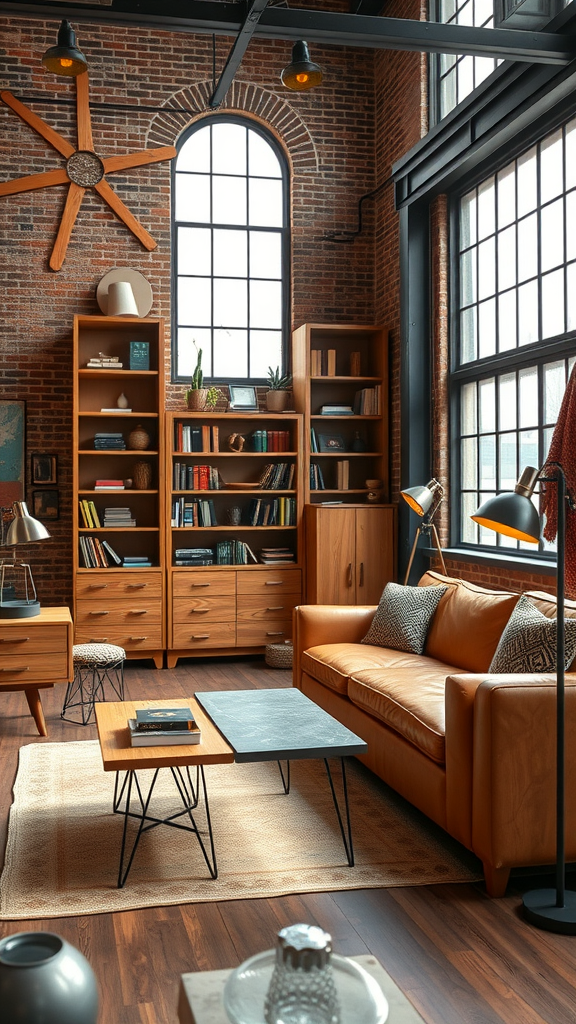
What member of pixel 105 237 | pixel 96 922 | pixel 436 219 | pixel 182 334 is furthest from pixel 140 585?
pixel 96 922

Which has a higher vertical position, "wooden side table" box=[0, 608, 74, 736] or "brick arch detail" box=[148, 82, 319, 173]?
"brick arch detail" box=[148, 82, 319, 173]

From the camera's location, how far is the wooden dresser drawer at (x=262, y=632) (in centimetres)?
707

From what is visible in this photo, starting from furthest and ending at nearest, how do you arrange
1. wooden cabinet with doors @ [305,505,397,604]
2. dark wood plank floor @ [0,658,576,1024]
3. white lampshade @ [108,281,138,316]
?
1. wooden cabinet with doors @ [305,505,397,604]
2. white lampshade @ [108,281,138,316]
3. dark wood plank floor @ [0,658,576,1024]

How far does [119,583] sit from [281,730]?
360 centimetres

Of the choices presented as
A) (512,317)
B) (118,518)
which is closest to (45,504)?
(118,518)

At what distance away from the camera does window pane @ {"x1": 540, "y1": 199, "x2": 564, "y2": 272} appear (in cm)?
505

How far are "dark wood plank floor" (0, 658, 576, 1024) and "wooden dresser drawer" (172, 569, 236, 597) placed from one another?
13.3ft

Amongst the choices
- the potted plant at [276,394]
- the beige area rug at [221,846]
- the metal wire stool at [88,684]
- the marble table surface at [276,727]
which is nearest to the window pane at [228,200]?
the potted plant at [276,394]

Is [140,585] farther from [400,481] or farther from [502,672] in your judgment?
[502,672]

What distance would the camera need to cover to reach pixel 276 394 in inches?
289

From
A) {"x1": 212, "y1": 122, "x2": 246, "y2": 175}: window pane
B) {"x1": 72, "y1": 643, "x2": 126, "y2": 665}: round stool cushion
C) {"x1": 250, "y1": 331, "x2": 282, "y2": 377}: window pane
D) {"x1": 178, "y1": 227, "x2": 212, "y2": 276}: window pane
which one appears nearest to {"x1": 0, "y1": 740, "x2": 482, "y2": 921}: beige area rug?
{"x1": 72, "y1": 643, "x2": 126, "y2": 665}: round stool cushion

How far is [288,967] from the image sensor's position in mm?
1355

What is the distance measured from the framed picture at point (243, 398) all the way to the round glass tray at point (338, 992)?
602 cm

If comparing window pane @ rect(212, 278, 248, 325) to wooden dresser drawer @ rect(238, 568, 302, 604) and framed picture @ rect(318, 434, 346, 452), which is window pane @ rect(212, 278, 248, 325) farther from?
wooden dresser drawer @ rect(238, 568, 302, 604)
